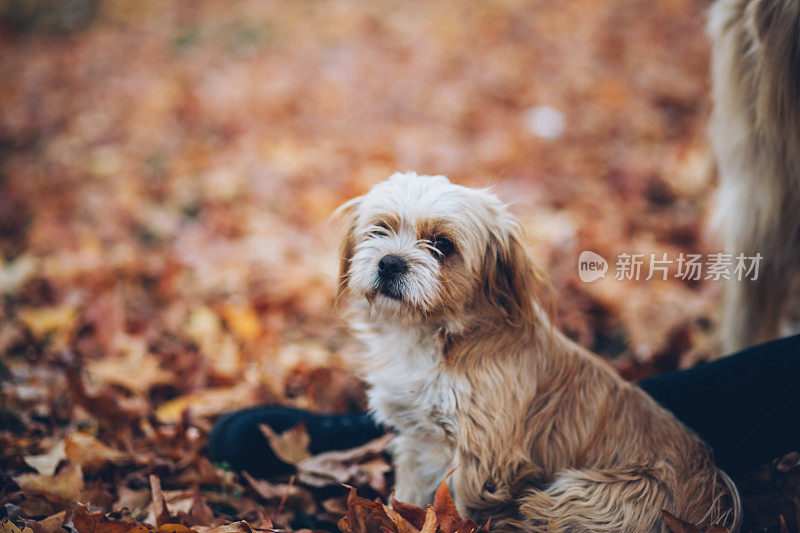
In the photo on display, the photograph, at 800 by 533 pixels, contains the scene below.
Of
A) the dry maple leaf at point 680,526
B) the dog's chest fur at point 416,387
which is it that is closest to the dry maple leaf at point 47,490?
the dog's chest fur at point 416,387

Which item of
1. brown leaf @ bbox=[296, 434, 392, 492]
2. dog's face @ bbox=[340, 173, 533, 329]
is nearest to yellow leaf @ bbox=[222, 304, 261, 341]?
brown leaf @ bbox=[296, 434, 392, 492]

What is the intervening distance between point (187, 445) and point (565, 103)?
6.13 m

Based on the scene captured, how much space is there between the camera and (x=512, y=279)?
234 cm

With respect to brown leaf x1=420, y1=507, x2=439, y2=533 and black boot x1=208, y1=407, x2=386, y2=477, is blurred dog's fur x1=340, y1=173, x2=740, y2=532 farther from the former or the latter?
black boot x1=208, y1=407, x2=386, y2=477

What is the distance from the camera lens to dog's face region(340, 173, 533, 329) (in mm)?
2213

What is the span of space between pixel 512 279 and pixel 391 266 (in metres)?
0.52

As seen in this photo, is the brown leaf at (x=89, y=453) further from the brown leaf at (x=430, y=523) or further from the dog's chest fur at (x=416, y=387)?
the brown leaf at (x=430, y=523)

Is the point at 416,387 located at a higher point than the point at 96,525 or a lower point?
higher

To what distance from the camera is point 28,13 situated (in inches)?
355

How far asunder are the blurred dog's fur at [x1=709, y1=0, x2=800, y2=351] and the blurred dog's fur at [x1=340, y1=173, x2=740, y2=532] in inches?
40.6

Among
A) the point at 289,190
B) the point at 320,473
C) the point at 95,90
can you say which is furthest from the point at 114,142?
the point at 320,473

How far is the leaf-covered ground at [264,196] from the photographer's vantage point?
2602mm

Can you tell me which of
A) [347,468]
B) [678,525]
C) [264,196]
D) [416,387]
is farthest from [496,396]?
[264,196]

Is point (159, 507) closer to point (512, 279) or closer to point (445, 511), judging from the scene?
point (445, 511)
